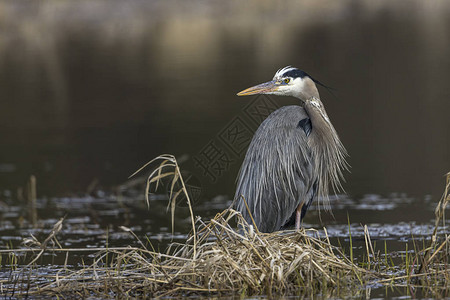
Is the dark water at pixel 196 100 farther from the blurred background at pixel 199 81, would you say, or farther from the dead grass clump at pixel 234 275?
the dead grass clump at pixel 234 275

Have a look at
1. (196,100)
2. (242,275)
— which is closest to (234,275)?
(242,275)

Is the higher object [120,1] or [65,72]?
[120,1]

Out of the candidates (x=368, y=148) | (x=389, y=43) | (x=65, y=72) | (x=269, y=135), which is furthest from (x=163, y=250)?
(x=389, y=43)

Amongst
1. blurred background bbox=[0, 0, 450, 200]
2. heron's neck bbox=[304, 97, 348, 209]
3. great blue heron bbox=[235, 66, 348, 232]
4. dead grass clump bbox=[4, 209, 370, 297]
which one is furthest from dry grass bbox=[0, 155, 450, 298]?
blurred background bbox=[0, 0, 450, 200]

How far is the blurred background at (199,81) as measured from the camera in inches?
495

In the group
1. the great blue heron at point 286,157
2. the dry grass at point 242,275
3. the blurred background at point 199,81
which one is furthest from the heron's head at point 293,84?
the blurred background at point 199,81

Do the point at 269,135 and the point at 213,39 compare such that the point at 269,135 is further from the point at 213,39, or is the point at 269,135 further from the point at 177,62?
the point at 213,39

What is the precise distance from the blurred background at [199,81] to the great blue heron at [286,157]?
8.65 ft

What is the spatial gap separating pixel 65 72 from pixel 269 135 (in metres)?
17.5

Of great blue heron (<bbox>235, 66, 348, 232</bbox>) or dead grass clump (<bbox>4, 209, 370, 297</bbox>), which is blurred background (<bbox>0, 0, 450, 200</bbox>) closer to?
great blue heron (<bbox>235, 66, 348, 232</bbox>)

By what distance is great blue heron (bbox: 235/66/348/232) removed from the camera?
25.3 ft

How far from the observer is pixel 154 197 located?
10758mm

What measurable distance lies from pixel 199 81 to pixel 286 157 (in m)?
13.5

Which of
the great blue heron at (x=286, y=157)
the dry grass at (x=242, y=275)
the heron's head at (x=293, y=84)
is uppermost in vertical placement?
the heron's head at (x=293, y=84)
